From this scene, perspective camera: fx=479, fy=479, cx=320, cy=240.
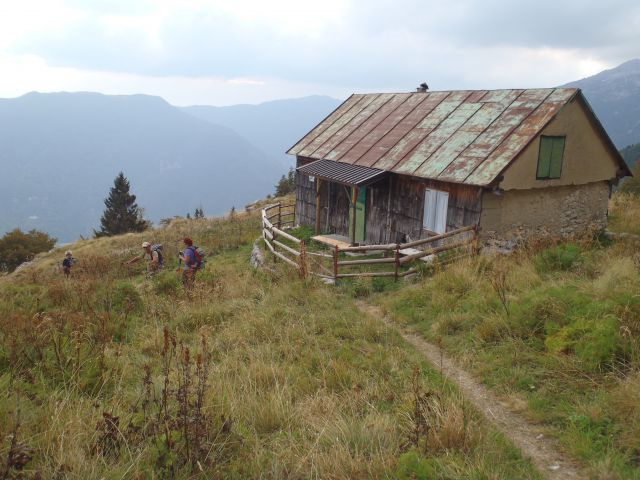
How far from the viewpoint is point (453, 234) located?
1368 centimetres

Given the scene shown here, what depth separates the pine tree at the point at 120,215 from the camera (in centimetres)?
5416

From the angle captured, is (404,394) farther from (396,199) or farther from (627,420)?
(396,199)

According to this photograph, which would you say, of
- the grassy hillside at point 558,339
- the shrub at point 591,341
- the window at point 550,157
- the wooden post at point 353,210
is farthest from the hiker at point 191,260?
the window at point 550,157

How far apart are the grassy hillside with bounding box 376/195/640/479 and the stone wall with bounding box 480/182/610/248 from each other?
3299 millimetres

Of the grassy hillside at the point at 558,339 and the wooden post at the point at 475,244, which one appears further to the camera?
the wooden post at the point at 475,244

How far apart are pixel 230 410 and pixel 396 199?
13.0 meters

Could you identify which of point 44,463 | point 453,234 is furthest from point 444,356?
point 453,234

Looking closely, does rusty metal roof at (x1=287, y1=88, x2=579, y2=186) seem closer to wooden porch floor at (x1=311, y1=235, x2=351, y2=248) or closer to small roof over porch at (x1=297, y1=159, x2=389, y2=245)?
small roof over porch at (x1=297, y1=159, x2=389, y2=245)

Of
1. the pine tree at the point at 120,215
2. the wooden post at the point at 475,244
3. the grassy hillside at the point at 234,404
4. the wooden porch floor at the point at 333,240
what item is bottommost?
the pine tree at the point at 120,215

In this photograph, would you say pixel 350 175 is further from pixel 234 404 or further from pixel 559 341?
pixel 234 404

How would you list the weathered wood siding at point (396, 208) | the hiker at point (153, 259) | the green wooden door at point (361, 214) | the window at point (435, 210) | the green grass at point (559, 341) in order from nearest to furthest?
the green grass at point (559, 341) < the weathered wood siding at point (396, 208) < the hiker at point (153, 259) < the window at point (435, 210) < the green wooden door at point (361, 214)

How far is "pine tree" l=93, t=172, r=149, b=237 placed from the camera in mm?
54156

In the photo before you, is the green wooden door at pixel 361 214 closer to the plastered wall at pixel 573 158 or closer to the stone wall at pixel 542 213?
the stone wall at pixel 542 213

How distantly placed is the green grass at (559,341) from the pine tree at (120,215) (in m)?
49.7
